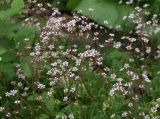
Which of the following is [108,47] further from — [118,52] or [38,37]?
[38,37]

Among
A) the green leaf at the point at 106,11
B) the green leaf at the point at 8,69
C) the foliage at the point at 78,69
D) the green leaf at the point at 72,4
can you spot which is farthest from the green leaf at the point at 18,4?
the green leaf at the point at 72,4

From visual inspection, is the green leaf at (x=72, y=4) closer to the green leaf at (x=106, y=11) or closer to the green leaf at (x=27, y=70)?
the green leaf at (x=106, y=11)

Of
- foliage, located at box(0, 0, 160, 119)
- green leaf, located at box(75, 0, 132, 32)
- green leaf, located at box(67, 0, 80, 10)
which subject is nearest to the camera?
foliage, located at box(0, 0, 160, 119)

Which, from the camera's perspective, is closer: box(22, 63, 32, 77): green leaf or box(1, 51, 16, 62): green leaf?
box(22, 63, 32, 77): green leaf

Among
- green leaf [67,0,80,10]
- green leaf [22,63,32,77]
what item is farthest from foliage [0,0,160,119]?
green leaf [67,0,80,10]

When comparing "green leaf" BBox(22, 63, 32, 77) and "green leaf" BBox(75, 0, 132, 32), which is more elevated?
"green leaf" BBox(75, 0, 132, 32)

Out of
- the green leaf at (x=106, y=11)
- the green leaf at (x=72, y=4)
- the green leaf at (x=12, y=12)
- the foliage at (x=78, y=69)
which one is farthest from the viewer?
the green leaf at (x=72, y=4)

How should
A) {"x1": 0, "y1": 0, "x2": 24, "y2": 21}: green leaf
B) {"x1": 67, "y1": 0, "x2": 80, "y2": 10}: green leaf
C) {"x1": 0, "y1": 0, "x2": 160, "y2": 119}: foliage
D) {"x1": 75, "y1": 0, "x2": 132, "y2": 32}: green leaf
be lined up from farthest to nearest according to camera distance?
{"x1": 67, "y1": 0, "x2": 80, "y2": 10}: green leaf
{"x1": 75, "y1": 0, "x2": 132, "y2": 32}: green leaf
{"x1": 0, "y1": 0, "x2": 160, "y2": 119}: foliage
{"x1": 0, "y1": 0, "x2": 24, "y2": 21}: green leaf

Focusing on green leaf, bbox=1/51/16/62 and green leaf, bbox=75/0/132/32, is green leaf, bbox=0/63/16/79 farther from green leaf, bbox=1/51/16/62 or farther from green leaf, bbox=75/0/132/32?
green leaf, bbox=75/0/132/32

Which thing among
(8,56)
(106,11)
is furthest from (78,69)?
(106,11)

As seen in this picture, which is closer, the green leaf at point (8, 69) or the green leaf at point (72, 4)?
the green leaf at point (8, 69)
